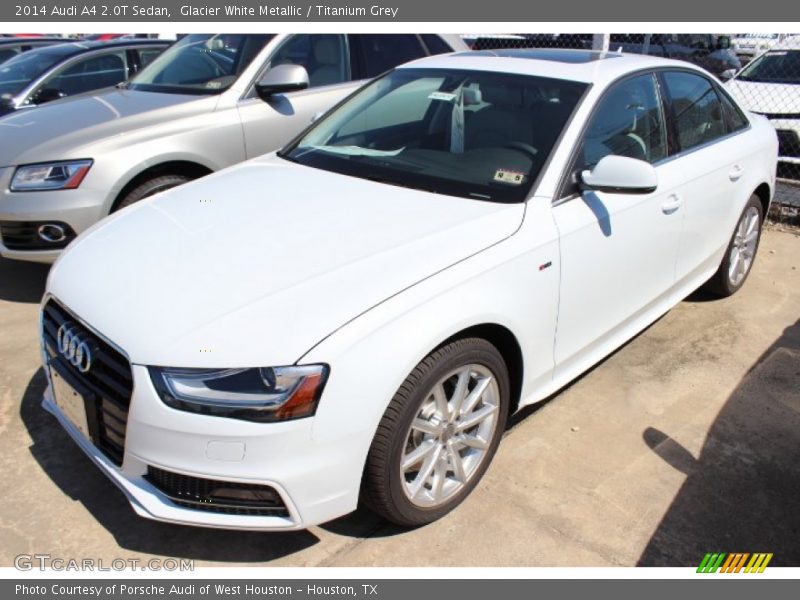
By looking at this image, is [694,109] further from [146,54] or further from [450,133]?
[146,54]

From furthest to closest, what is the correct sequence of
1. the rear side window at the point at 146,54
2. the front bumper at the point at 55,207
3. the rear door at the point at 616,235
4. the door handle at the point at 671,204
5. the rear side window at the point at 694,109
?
the rear side window at the point at 146,54 → the front bumper at the point at 55,207 → the rear side window at the point at 694,109 → the door handle at the point at 671,204 → the rear door at the point at 616,235

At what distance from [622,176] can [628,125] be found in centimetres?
71

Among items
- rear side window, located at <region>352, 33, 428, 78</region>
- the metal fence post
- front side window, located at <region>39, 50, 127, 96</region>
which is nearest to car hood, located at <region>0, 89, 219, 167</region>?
rear side window, located at <region>352, 33, 428, 78</region>

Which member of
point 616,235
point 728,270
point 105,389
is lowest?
point 728,270

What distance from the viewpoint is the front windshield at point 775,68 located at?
25.6 feet

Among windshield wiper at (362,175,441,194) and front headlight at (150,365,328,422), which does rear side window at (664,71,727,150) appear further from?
front headlight at (150,365,328,422)

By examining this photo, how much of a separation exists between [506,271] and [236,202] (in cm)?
127

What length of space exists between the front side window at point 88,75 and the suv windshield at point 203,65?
1.65 meters

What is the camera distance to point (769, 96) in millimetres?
7395

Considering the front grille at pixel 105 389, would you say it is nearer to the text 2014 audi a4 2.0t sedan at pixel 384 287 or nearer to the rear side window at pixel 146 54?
the text 2014 audi a4 2.0t sedan at pixel 384 287

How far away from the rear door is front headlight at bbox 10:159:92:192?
2.99 metres

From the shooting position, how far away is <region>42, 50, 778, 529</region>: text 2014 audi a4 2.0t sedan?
2.13m

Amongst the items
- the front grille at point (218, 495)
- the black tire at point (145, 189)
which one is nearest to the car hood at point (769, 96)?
the black tire at point (145, 189)

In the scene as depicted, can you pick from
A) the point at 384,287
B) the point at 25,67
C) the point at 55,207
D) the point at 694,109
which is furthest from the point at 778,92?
the point at 25,67
